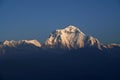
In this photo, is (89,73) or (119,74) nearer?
(119,74)

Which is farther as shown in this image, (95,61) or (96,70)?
(95,61)

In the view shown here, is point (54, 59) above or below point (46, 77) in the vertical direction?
above

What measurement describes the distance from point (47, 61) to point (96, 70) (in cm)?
2786

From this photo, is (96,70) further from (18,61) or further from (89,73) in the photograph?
(18,61)

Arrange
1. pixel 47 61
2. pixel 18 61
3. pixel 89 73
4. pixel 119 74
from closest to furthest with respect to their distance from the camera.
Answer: pixel 119 74
pixel 89 73
pixel 18 61
pixel 47 61

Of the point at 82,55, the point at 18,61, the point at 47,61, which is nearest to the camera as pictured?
the point at 18,61

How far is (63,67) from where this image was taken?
14862 centimetres

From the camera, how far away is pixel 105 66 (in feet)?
487

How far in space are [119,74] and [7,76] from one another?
42.0 meters

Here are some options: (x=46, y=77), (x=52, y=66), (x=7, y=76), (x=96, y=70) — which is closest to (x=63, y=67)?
(x=52, y=66)

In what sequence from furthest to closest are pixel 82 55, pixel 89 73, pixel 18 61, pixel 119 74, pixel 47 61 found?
pixel 82 55 < pixel 47 61 < pixel 18 61 < pixel 89 73 < pixel 119 74

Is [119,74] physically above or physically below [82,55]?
below

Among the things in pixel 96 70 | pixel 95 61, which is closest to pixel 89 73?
pixel 96 70

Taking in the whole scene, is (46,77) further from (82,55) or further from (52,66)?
(82,55)
